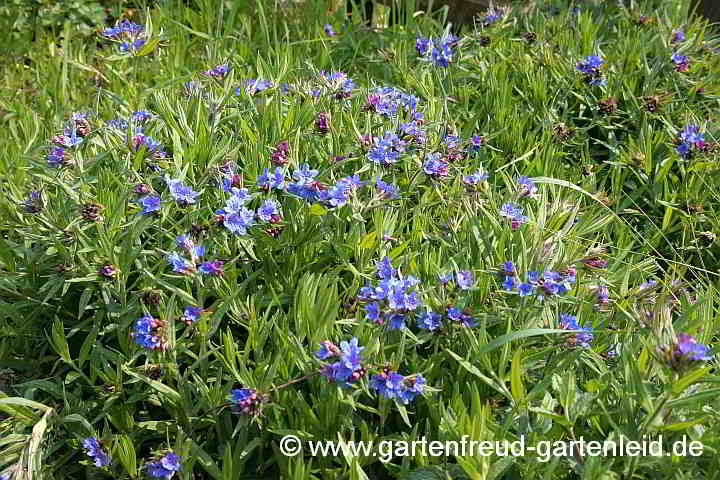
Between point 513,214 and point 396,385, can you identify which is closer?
point 396,385

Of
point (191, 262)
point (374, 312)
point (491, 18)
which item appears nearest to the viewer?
point (374, 312)

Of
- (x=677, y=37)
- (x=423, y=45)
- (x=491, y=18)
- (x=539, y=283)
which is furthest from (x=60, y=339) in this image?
(x=677, y=37)

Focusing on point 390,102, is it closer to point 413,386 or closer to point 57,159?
point 57,159

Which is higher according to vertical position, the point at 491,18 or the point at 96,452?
the point at 491,18

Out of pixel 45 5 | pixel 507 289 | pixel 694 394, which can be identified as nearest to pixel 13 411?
pixel 507 289

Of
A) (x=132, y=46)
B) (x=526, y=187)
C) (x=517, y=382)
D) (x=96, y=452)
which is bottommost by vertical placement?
(x=96, y=452)

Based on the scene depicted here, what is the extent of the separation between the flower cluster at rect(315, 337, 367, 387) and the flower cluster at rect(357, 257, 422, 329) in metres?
0.11

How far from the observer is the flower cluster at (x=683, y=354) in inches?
58.9

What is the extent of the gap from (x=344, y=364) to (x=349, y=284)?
1.78 ft

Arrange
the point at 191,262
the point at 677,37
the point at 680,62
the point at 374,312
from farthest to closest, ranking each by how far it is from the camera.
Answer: the point at 677,37
the point at 680,62
the point at 191,262
the point at 374,312

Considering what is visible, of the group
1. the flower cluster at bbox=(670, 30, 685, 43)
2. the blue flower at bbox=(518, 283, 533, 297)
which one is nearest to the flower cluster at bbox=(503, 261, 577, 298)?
the blue flower at bbox=(518, 283, 533, 297)

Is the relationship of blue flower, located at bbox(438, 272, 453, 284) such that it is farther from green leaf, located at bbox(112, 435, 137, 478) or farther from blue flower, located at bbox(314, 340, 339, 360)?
green leaf, located at bbox(112, 435, 137, 478)

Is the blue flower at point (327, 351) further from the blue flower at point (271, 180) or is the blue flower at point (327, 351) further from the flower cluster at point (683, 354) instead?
the flower cluster at point (683, 354)

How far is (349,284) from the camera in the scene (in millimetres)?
2154
